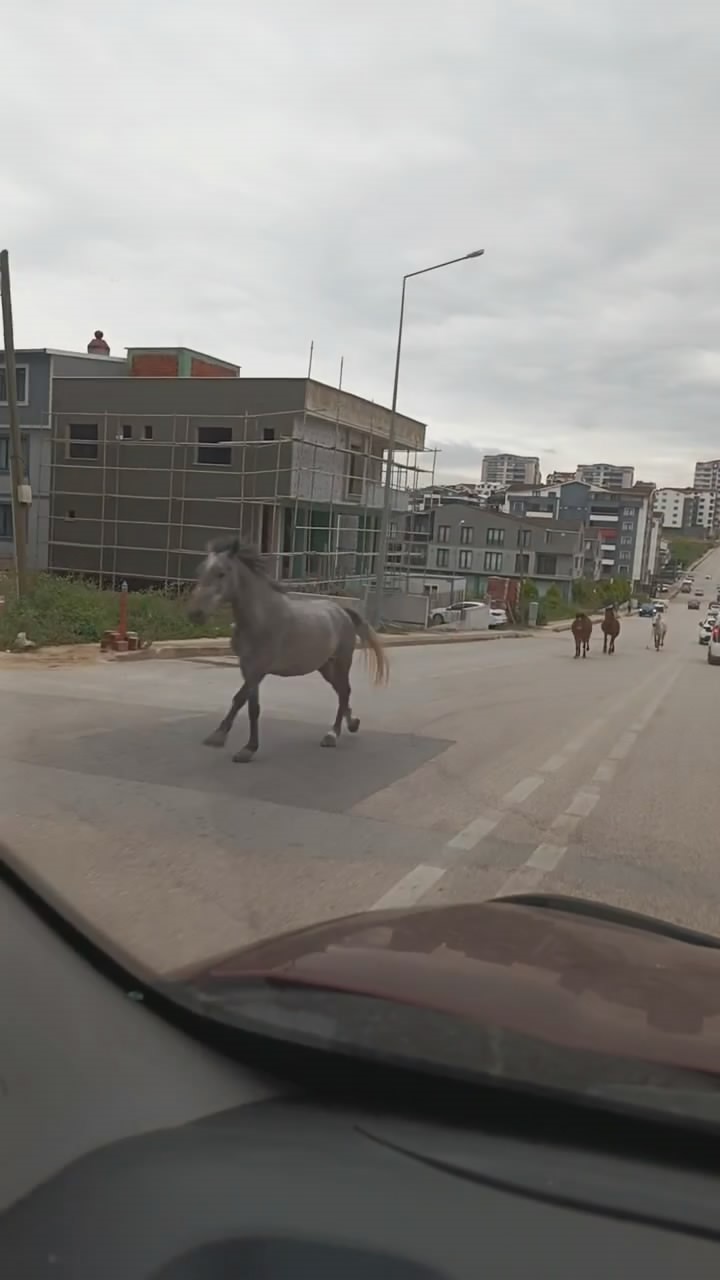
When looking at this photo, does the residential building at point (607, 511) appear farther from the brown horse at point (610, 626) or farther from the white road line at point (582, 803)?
the white road line at point (582, 803)

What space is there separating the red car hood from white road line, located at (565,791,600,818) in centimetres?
405

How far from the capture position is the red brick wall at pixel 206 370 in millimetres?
29919

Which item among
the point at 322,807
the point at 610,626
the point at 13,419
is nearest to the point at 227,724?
the point at 322,807

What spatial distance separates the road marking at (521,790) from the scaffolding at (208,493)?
10.6 metres

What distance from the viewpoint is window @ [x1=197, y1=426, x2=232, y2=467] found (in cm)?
2128

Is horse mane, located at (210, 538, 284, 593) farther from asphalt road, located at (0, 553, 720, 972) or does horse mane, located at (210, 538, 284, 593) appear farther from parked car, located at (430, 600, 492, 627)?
parked car, located at (430, 600, 492, 627)

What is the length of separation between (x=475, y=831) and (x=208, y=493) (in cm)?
1748

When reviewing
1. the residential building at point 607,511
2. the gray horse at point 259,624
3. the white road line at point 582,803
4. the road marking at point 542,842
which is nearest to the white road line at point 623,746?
the road marking at point 542,842

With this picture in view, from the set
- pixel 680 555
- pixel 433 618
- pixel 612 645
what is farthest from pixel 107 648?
pixel 680 555

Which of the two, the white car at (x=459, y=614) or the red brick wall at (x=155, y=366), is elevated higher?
the red brick wall at (x=155, y=366)

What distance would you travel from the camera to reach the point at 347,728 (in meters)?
9.58

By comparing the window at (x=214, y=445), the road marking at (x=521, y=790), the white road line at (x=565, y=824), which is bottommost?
the road marking at (x=521, y=790)

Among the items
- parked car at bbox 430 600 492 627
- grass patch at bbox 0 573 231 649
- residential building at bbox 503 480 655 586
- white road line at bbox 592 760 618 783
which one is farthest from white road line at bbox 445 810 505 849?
residential building at bbox 503 480 655 586

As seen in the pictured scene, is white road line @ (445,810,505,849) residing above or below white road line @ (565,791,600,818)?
above
